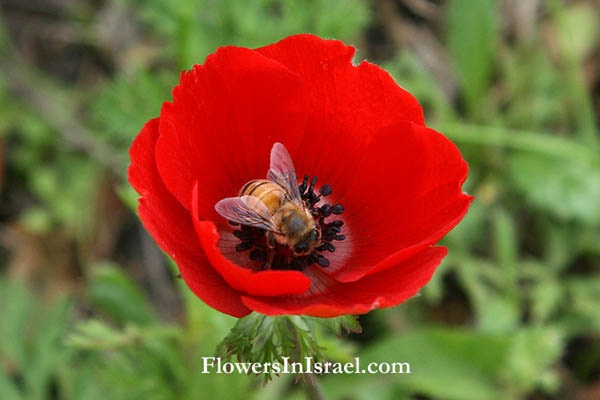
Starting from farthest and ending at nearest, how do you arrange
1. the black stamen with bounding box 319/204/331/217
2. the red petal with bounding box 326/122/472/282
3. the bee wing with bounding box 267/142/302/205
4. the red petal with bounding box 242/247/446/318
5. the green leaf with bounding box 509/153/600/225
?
the green leaf with bounding box 509/153/600/225 → the black stamen with bounding box 319/204/331/217 → the bee wing with bounding box 267/142/302/205 → the red petal with bounding box 326/122/472/282 → the red petal with bounding box 242/247/446/318

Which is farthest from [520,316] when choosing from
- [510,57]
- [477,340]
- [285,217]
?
[285,217]

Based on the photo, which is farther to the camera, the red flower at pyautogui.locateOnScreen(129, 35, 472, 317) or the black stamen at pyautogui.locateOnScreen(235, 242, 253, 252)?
the black stamen at pyautogui.locateOnScreen(235, 242, 253, 252)

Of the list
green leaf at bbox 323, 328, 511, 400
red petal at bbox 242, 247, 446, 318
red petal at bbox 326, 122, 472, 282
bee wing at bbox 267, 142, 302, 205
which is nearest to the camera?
red petal at bbox 242, 247, 446, 318

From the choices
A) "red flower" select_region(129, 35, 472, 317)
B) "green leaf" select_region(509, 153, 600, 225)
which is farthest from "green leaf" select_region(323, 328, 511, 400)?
"red flower" select_region(129, 35, 472, 317)


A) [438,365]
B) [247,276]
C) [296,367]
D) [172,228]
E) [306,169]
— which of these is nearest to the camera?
[247,276]

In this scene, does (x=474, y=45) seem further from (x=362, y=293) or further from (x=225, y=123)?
(x=362, y=293)

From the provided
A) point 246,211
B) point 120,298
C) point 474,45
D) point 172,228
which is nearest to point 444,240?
point 474,45

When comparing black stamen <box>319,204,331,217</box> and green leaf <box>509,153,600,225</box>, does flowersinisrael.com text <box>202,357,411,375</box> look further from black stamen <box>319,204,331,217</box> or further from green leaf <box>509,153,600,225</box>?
green leaf <box>509,153,600,225</box>
